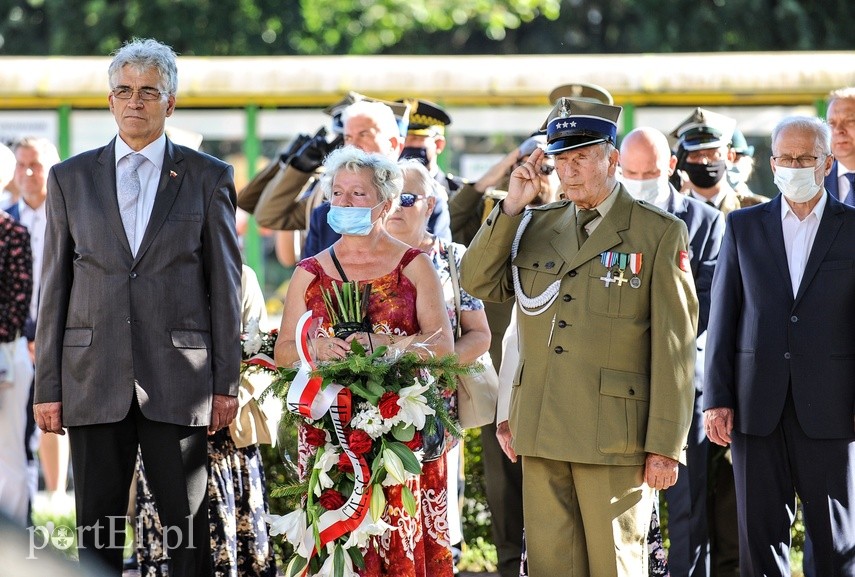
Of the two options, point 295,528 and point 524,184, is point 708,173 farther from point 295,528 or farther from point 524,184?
point 295,528

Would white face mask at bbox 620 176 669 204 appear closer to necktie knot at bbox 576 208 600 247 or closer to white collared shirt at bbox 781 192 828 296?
white collared shirt at bbox 781 192 828 296

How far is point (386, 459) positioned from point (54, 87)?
835cm

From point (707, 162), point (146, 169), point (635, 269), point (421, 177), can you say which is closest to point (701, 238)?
point (707, 162)

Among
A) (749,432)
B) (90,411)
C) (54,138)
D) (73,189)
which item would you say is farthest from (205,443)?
(54,138)

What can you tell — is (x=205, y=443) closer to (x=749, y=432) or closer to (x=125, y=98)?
(x=125, y=98)

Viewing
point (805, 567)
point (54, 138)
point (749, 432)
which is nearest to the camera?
point (749, 432)

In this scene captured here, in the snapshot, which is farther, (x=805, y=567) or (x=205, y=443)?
(x=805, y=567)

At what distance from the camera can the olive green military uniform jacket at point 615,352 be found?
5219 millimetres

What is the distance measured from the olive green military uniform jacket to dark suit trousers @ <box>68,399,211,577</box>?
137cm

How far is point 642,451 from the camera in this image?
5266mm

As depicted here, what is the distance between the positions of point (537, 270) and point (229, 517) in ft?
7.59

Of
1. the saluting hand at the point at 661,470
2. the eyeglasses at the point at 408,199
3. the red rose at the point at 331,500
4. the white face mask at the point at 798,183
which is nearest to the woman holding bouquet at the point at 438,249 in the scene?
the eyeglasses at the point at 408,199

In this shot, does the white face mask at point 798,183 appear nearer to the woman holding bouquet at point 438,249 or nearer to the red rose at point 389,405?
the woman holding bouquet at point 438,249

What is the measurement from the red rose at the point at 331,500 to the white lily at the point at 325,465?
0.02m
